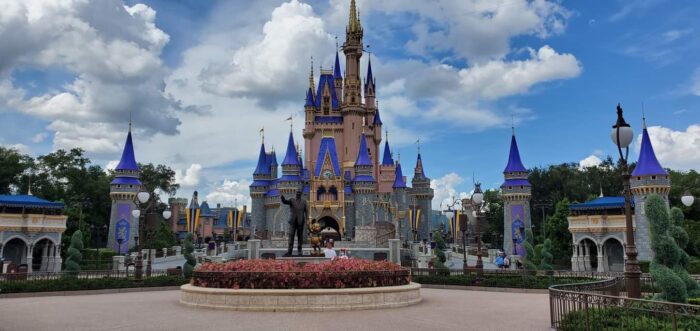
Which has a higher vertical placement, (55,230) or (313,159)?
(313,159)

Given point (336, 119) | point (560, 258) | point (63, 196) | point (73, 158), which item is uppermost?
point (336, 119)

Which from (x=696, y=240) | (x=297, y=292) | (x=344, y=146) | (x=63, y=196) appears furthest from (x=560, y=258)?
(x=63, y=196)

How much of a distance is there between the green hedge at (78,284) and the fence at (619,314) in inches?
715

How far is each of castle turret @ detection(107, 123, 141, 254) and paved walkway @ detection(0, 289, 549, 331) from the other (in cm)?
3419

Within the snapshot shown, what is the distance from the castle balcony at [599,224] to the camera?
39812 mm

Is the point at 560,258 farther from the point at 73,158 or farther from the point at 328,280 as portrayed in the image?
the point at 73,158

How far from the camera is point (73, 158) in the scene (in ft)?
207

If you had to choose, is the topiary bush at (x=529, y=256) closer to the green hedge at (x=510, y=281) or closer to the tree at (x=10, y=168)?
the green hedge at (x=510, y=281)

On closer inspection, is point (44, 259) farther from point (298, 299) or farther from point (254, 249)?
point (298, 299)

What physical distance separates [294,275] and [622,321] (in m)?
8.91

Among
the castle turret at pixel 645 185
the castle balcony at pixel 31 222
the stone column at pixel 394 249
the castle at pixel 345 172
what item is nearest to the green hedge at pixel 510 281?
the stone column at pixel 394 249

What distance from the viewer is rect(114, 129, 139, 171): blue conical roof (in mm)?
52688

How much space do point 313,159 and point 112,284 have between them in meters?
50.5

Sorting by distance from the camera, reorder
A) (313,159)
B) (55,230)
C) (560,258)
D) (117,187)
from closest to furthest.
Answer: (55,230) → (560,258) → (117,187) → (313,159)
